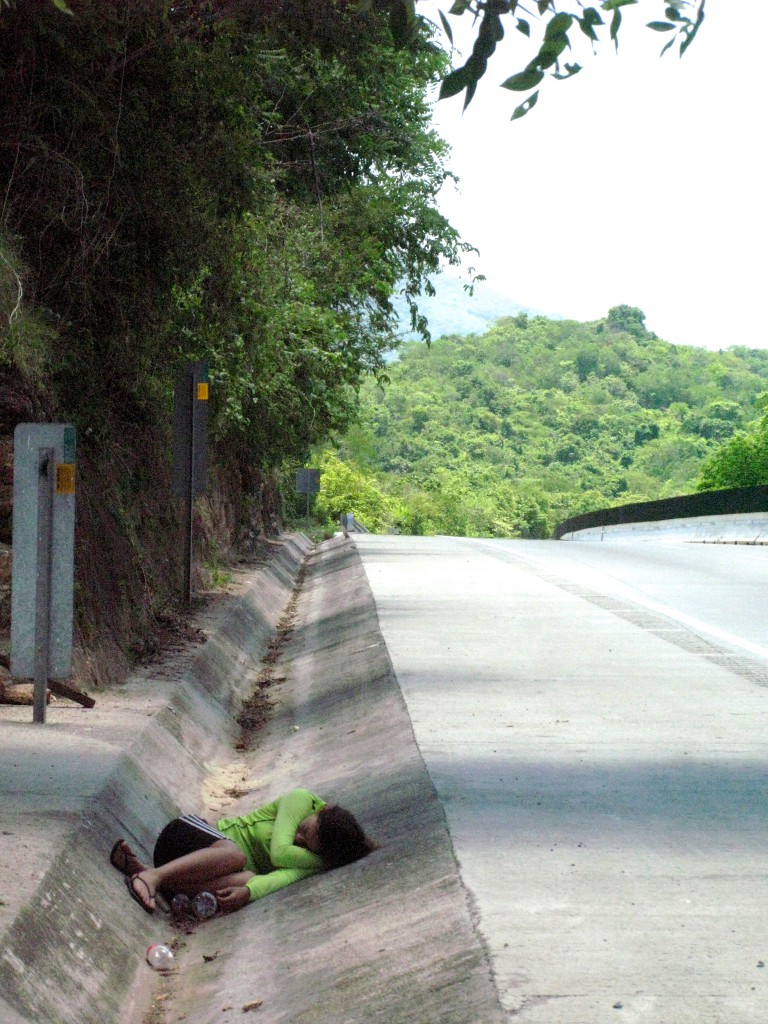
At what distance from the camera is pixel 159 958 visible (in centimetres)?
591

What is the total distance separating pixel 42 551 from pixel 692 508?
41.1 m

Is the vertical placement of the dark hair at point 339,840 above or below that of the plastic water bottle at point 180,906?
above

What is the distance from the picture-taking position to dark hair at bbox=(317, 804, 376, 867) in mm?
6457

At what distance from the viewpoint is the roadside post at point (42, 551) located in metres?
8.27

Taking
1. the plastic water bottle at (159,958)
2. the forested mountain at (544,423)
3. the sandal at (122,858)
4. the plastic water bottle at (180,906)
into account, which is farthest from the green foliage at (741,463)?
the plastic water bottle at (159,958)

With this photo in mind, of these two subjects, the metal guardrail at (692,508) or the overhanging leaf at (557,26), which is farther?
the metal guardrail at (692,508)

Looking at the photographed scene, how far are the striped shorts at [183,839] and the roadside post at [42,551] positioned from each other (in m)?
2.08

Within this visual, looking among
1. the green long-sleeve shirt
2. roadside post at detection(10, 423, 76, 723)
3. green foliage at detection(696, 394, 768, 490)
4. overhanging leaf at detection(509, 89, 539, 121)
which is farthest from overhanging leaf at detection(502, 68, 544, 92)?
green foliage at detection(696, 394, 768, 490)

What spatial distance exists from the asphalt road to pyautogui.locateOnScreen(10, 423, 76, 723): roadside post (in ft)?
7.28

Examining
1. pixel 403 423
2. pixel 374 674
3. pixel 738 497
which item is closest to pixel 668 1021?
pixel 374 674

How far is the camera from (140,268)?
39.6 ft

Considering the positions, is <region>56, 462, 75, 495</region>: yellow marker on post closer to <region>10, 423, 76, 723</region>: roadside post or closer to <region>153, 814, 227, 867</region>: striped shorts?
<region>10, 423, 76, 723</region>: roadside post

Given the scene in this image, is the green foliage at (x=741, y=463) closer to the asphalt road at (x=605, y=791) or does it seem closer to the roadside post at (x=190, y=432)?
the asphalt road at (x=605, y=791)

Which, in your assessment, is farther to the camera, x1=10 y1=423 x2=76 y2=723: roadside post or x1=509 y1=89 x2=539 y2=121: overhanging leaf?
x1=10 y1=423 x2=76 y2=723: roadside post
